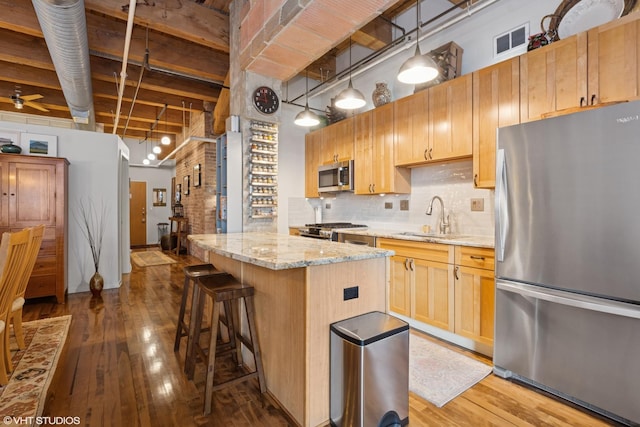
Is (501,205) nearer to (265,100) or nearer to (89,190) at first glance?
(265,100)

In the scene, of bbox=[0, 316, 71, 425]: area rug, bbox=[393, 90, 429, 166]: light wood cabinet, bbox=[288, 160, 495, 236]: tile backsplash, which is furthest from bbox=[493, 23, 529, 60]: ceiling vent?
bbox=[0, 316, 71, 425]: area rug

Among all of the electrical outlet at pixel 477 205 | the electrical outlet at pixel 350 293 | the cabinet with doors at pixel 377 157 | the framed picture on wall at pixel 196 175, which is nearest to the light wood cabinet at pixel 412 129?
the cabinet with doors at pixel 377 157

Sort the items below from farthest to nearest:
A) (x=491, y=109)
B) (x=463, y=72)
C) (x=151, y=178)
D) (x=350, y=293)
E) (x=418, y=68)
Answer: (x=151, y=178) < (x=463, y=72) < (x=491, y=109) < (x=418, y=68) < (x=350, y=293)

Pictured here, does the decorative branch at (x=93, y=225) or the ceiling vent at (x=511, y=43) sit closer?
the ceiling vent at (x=511, y=43)

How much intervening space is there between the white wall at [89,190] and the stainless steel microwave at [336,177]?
3161mm

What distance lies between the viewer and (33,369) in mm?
2193

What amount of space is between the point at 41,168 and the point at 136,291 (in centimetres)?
198

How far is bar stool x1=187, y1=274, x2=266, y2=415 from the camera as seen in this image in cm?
180

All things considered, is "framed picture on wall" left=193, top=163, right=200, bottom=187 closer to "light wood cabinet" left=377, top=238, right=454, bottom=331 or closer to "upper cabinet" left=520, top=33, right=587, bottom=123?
"light wood cabinet" left=377, top=238, right=454, bottom=331

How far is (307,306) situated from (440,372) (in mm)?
1368

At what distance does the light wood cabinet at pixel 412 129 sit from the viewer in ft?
10.8

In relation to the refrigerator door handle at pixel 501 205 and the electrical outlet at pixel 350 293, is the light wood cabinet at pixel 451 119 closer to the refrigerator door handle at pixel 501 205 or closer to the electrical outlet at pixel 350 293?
the refrigerator door handle at pixel 501 205

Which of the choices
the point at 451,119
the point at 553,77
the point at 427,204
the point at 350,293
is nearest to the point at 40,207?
the point at 350,293

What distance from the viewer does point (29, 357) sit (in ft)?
7.77
